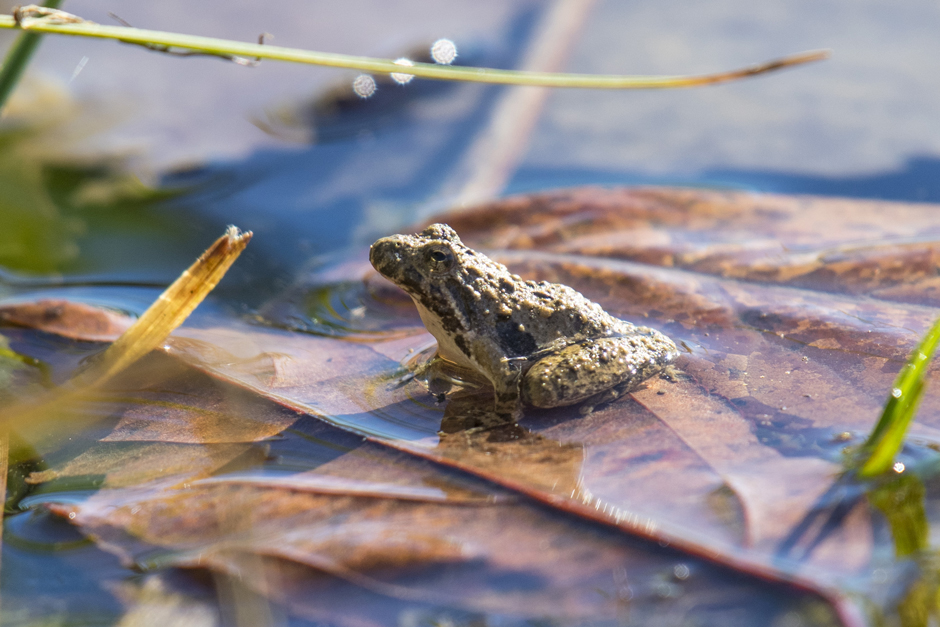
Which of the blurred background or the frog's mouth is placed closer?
the frog's mouth

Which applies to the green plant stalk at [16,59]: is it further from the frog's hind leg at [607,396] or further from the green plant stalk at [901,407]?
the green plant stalk at [901,407]

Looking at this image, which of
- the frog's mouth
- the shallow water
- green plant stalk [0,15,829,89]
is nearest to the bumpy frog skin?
the frog's mouth

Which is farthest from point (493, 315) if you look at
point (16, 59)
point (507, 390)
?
point (16, 59)

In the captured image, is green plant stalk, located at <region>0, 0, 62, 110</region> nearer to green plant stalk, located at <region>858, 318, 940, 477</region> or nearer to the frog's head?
the frog's head

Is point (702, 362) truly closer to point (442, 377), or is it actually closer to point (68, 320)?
point (442, 377)

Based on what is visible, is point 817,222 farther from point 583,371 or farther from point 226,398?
point 226,398

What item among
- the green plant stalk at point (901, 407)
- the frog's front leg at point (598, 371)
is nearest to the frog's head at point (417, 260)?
the frog's front leg at point (598, 371)
